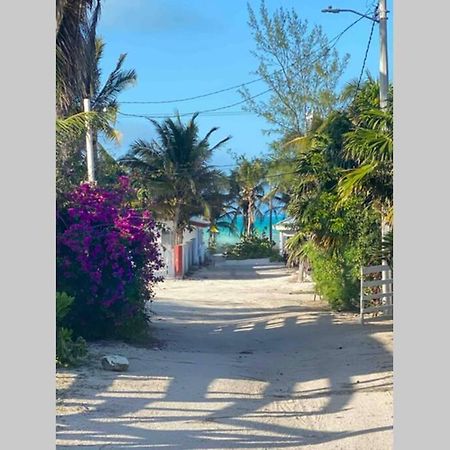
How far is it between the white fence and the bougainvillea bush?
4968 mm

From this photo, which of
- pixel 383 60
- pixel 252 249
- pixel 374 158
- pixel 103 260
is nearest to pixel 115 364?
pixel 103 260

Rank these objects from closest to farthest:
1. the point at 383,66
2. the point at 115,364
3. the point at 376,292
Result: the point at 115,364 → the point at 383,66 → the point at 376,292

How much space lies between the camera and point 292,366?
1106 centimetres

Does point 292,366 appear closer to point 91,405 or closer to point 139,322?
point 139,322

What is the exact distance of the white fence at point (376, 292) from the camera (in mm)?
15141

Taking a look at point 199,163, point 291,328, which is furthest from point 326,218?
point 199,163

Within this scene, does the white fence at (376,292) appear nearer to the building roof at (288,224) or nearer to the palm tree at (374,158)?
the palm tree at (374,158)

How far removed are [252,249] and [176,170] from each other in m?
16.4

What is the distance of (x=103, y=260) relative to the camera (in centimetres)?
1183

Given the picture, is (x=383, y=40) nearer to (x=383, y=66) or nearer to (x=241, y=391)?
(x=383, y=66)

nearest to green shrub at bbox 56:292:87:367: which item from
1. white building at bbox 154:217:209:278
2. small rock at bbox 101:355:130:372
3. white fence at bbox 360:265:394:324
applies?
small rock at bbox 101:355:130:372

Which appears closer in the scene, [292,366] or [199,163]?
[292,366]

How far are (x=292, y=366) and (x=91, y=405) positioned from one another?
4.35 meters

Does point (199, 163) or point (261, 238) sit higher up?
point (199, 163)
